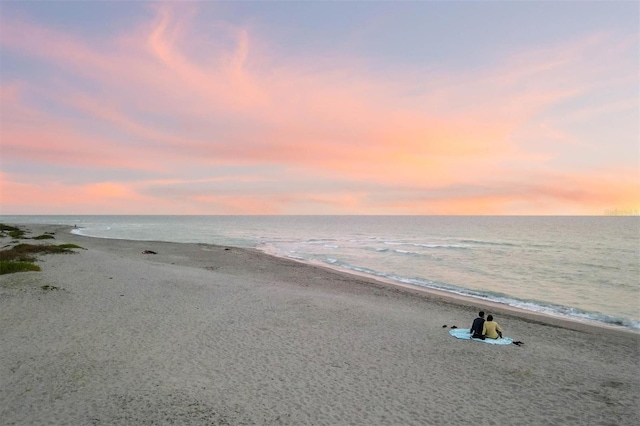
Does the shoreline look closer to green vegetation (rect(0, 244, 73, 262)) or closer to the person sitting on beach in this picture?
Result: the person sitting on beach

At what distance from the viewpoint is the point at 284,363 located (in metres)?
12.9

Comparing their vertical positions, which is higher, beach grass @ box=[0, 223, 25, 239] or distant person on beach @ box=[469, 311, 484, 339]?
beach grass @ box=[0, 223, 25, 239]

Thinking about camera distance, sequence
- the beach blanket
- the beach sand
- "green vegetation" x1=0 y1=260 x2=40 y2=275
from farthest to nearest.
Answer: "green vegetation" x1=0 y1=260 x2=40 y2=275 < the beach blanket < the beach sand

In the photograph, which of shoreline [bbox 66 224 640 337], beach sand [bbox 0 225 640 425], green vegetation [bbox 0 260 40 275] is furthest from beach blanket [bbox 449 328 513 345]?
green vegetation [bbox 0 260 40 275]

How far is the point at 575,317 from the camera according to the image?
2288 cm

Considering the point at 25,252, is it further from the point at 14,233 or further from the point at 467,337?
the point at 14,233

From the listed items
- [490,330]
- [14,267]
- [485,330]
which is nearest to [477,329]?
[485,330]

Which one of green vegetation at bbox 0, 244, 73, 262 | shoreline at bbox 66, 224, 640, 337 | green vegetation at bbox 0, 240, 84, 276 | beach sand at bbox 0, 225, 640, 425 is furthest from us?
green vegetation at bbox 0, 244, 73, 262

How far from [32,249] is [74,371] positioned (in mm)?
32272

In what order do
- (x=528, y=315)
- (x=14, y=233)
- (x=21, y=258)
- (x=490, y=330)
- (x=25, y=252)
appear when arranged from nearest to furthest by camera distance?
1. (x=490, y=330)
2. (x=528, y=315)
3. (x=21, y=258)
4. (x=25, y=252)
5. (x=14, y=233)

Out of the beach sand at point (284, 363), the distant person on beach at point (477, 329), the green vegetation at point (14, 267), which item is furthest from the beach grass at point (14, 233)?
the distant person on beach at point (477, 329)

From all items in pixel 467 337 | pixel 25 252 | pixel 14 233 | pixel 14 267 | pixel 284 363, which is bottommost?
pixel 284 363

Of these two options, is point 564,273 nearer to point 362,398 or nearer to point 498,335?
point 498,335

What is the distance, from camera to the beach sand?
9906 mm
